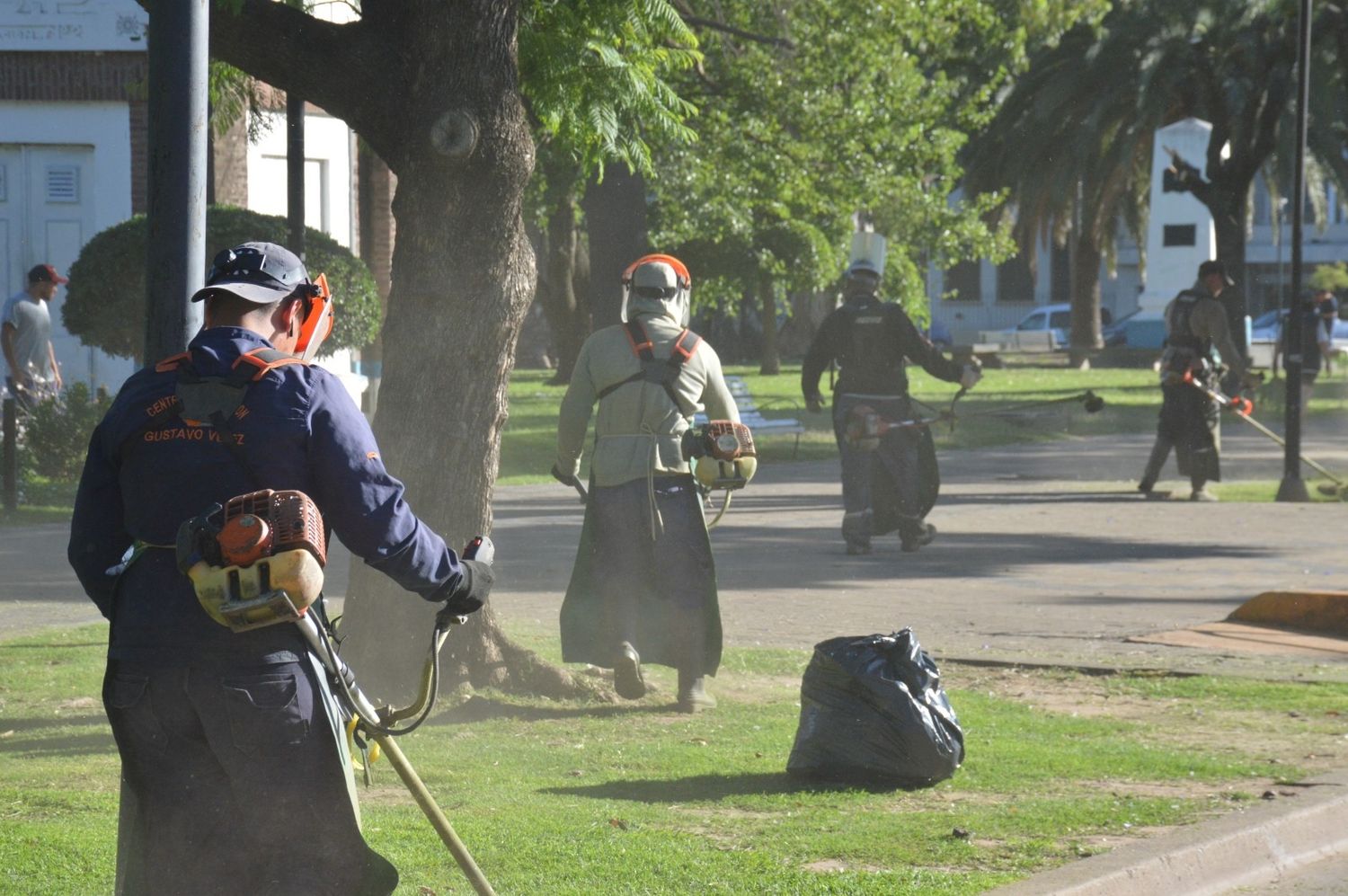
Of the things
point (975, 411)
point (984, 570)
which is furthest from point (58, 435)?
point (975, 411)

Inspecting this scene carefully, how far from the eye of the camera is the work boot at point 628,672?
25.3 feet

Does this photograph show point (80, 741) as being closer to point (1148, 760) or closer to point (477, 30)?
point (477, 30)

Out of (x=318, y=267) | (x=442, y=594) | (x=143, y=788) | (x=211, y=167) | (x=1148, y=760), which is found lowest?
(x=1148, y=760)

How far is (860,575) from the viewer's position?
1184 cm

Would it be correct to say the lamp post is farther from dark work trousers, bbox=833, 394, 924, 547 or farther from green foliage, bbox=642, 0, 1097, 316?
dark work trousers, bbox=833, 394, 924, 547

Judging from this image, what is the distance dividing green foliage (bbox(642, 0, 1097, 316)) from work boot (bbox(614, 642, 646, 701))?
11.6m

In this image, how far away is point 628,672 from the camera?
25.4 ft

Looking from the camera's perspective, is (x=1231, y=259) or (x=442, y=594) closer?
(x=442, y=594)

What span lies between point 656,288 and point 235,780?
14.4 ft

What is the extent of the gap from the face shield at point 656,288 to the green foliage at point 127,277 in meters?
7.24

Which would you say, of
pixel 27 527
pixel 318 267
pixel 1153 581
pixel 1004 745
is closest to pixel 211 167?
pixel 318 267

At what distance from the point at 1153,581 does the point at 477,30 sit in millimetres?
6185

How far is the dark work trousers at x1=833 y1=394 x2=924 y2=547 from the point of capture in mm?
12680

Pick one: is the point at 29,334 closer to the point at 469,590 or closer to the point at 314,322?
the point at 314,322
